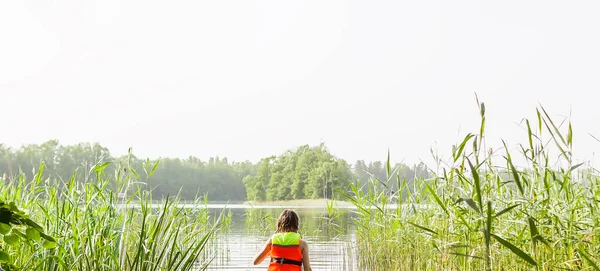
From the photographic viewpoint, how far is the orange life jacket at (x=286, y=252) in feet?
18.4

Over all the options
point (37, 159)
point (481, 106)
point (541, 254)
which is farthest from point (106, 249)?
point (37, 159)

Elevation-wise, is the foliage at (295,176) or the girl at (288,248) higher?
the foliage at (295,176)

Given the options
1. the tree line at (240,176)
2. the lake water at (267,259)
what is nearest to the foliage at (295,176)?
the tree line at (240,176)

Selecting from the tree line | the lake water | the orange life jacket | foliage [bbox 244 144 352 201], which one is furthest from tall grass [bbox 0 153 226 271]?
foliage [bbox 244 144 352 201]

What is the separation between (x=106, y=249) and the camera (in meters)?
4.91

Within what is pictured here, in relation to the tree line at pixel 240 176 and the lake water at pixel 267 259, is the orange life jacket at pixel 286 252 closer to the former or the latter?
the lake water at pixel 267 259

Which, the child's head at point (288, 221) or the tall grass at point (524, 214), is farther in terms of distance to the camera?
the child's head at point (288, 221)

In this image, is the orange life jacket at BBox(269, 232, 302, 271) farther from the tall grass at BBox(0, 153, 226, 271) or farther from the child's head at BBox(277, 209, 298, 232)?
the tall grass at BBox(0, 153, 226, 271)

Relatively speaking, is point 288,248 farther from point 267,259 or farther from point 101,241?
point 267,259

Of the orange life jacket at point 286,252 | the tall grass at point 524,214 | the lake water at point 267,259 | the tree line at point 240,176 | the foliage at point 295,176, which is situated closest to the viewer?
the tall grass at point 524,214

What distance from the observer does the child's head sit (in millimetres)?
5684

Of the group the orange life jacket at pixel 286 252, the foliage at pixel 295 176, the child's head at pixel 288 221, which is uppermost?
the foliage at pixel 295 176

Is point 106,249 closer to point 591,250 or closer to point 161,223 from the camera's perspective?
point 161,223

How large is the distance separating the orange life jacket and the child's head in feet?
0.21
